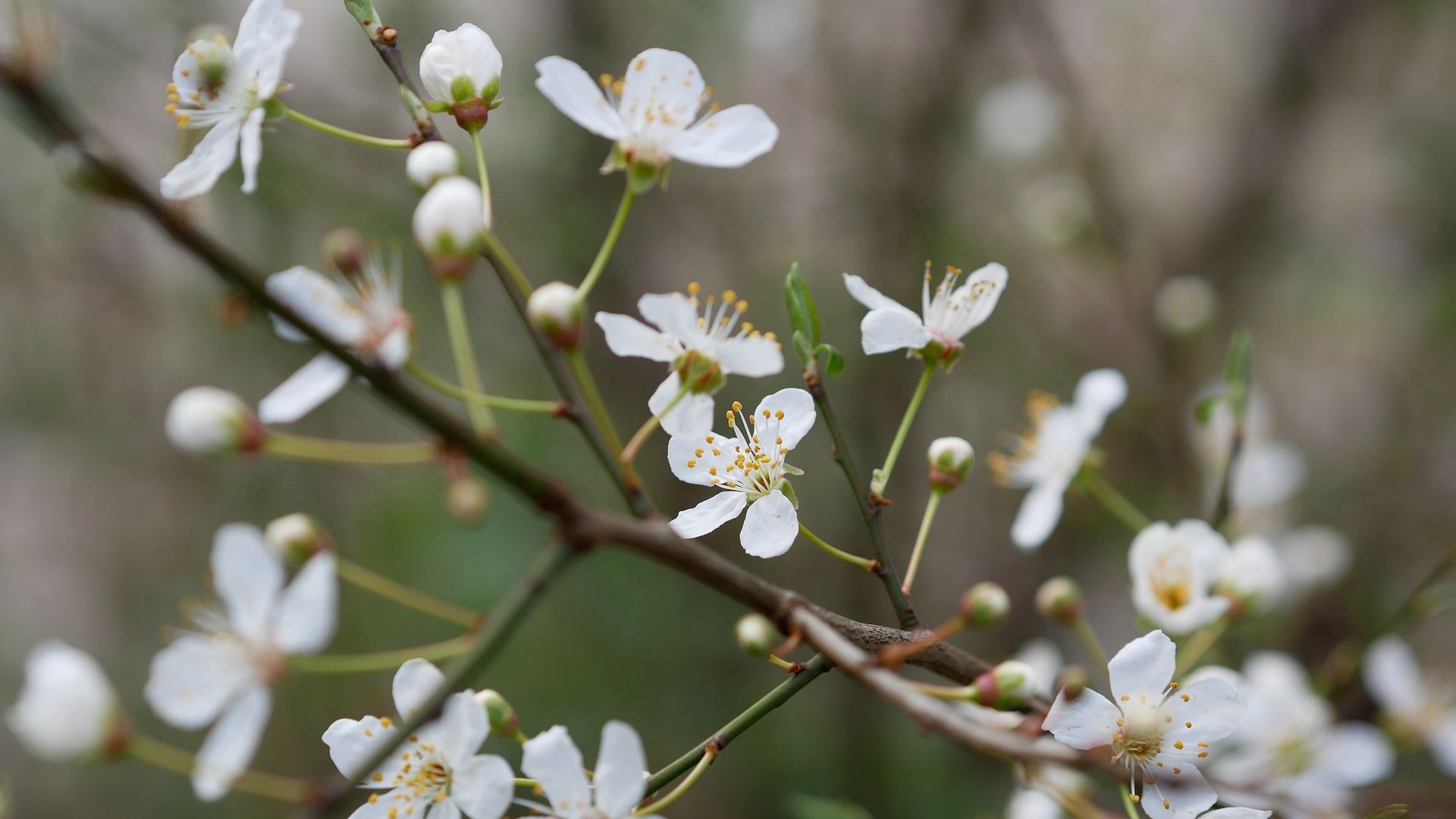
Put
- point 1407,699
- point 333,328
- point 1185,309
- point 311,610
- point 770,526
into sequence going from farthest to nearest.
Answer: point 1185,309 < point 1407,699 < point 770,526 < point 333,328 < point 311,610

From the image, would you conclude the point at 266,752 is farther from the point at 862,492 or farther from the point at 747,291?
the point at 862,492

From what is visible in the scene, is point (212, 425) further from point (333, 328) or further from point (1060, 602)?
point (1060, 602)

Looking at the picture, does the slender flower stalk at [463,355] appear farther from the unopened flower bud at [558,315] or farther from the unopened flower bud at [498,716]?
the unopened flower bud at [498,716]

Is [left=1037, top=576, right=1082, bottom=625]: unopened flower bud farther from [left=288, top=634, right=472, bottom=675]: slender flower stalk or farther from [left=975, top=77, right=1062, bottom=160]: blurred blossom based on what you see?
[left=975, top=77, right=1062, bottom=160]: blurred blossom

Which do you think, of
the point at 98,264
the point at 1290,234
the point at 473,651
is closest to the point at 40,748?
the point at 473,651

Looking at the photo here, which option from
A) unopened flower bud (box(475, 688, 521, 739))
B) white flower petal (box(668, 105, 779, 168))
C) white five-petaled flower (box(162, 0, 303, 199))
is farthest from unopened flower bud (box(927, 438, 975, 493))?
white five-petaled flower (box(162, 0, 303, 199))

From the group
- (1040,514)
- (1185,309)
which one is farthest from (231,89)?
(1185,309)
